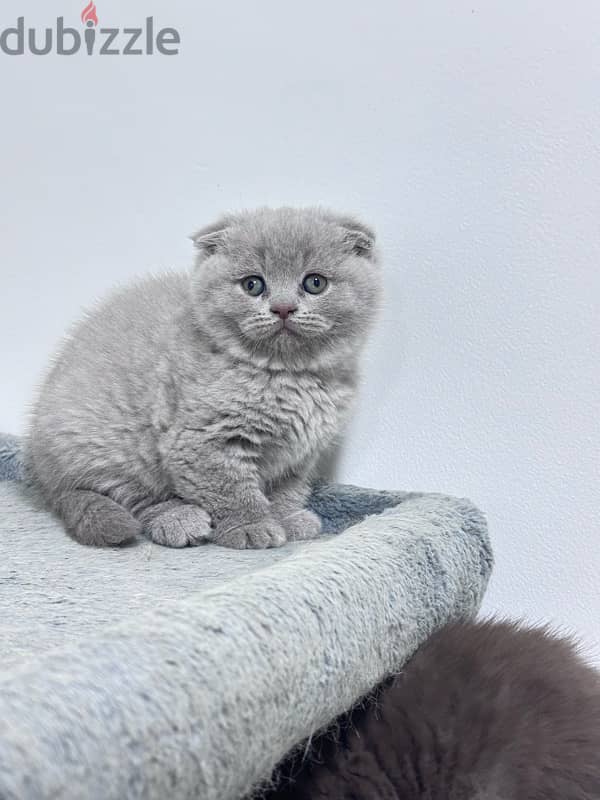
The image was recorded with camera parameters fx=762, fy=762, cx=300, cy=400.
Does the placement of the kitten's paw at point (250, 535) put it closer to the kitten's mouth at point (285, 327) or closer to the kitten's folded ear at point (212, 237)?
the kitten's mouth at point (285, 327)

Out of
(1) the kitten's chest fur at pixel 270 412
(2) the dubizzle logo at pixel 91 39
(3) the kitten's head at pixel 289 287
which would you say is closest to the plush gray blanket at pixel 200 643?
(1) the kitten's chest fur at pixel 270 412

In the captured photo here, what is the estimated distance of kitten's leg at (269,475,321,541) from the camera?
1.24 metres

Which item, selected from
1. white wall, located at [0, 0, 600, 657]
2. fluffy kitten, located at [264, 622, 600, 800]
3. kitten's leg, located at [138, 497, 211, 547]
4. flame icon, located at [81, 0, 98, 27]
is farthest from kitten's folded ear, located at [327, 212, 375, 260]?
flame icon, located at [81, 0, 98, 27]

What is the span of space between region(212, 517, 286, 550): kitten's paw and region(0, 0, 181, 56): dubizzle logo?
0.92m

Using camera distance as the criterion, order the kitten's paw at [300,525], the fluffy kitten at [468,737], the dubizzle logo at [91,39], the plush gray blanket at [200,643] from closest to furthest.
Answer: the plush gray blanket at [200,643] → the fluffy kitten at [468,737] → the kitten's paw at [300,525] → the dubizzle logo at [91,39]

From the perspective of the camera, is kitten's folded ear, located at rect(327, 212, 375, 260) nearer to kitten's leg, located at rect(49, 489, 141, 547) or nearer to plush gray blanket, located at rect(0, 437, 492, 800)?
plush gray blanket, located at rect(0, 437, 492, 800)

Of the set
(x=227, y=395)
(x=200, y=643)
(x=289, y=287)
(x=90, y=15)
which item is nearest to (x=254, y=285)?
(x=289, y=287)

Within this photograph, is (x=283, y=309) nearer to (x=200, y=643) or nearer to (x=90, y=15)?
(x=200, y=643)

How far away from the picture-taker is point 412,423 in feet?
4.37

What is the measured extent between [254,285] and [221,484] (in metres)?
0.31

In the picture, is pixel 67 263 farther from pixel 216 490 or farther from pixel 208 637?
pixel 208 637

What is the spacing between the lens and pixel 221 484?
1193 mm

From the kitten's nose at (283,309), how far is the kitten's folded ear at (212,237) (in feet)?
0.54

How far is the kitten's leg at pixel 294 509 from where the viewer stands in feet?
4.08
